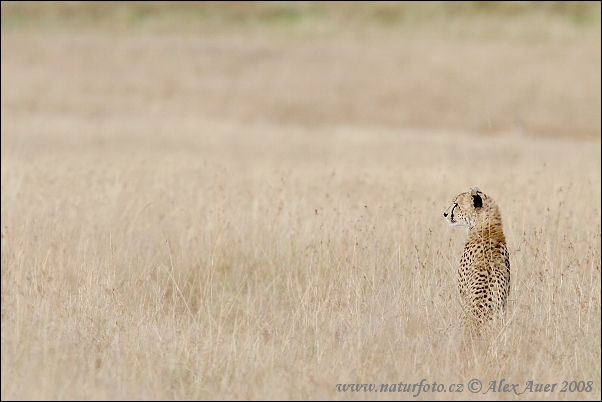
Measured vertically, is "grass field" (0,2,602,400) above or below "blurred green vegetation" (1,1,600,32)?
below

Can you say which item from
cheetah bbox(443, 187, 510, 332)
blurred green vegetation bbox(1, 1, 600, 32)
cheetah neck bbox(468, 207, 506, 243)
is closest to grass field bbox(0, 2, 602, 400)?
cheetah bbox(443, 187, 510, 332)

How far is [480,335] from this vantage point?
4.30m

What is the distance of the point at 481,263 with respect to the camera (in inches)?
178

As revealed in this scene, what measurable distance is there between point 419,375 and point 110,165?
8.26 metres

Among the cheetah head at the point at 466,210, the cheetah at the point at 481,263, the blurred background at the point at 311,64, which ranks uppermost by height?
the blurred background at the point at 311,64

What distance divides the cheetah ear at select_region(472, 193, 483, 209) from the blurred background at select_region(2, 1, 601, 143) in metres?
13.9

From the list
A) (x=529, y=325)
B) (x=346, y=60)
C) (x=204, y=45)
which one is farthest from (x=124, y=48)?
Result: (x=529, y=325)

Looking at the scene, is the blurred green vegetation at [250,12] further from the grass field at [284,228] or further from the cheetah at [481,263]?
the cheetah at [481,263]

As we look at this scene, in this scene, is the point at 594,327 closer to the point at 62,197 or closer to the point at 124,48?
the point at 62,197

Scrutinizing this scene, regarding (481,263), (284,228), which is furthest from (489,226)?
(284,228)

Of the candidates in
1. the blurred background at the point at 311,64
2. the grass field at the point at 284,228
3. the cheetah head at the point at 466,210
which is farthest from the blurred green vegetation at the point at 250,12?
the cheetah head at the point at 466,210

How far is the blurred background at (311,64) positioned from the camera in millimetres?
24719

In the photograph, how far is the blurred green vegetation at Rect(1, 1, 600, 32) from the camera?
1422 inches

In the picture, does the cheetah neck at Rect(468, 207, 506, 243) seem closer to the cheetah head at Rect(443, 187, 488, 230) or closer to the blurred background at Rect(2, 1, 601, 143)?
the cheetah head at Rect(443, 187, 488, 230)
